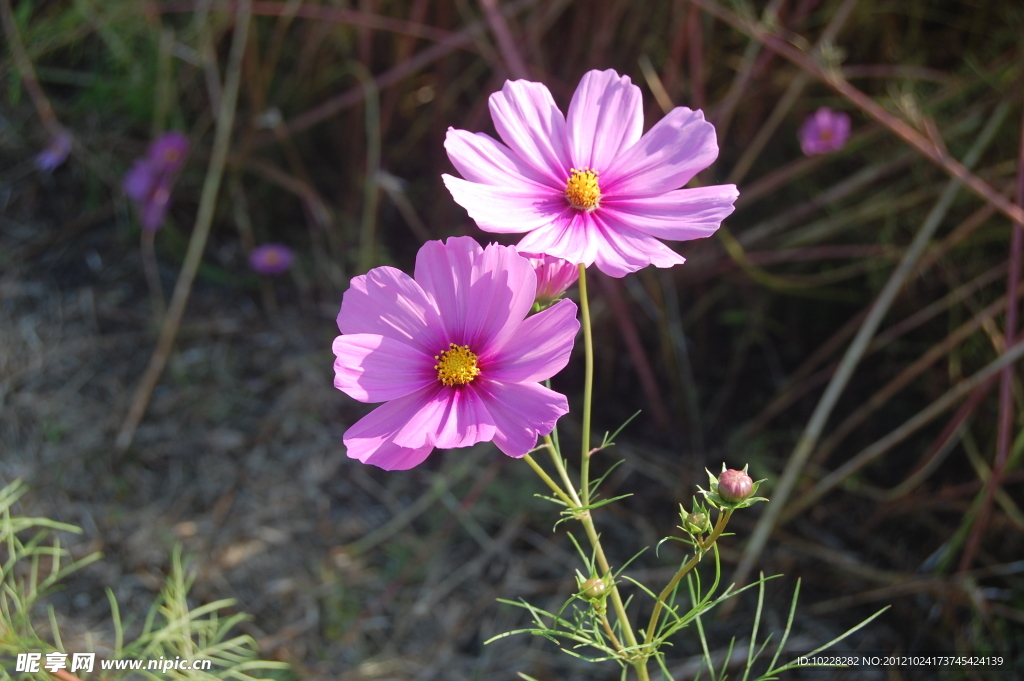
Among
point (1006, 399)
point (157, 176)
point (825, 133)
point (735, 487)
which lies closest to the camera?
point (735, 487)

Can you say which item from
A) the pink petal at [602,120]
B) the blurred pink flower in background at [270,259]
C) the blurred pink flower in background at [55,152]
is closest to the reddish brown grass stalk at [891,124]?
the pink petal at [602,120]

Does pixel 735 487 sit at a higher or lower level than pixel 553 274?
lower

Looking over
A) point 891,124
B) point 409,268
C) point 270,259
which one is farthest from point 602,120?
point 270,259

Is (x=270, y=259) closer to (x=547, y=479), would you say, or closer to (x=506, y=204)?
(x=506, y=204)

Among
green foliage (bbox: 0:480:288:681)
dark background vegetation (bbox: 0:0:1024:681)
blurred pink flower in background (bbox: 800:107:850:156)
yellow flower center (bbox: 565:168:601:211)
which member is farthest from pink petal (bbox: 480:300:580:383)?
blurred pink flower in background (bbox: 800:107:850:156)

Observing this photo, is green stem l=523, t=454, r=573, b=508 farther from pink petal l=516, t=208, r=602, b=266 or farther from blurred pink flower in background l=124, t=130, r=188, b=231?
blurred pink flower in background l=124, t=130, r=188, b=231

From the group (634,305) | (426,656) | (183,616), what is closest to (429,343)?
(183,616)

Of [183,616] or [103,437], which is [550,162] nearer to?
[183,616]
